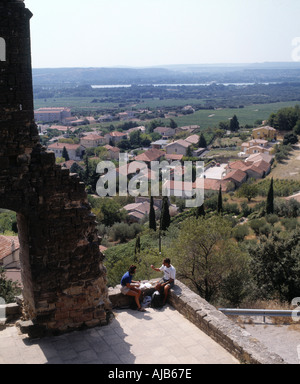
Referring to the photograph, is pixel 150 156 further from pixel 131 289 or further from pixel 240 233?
pixel 131 289

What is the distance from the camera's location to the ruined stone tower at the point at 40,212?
24.0 feet

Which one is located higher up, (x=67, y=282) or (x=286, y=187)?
(x=67, y=282)

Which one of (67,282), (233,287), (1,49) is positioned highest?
(1,49)

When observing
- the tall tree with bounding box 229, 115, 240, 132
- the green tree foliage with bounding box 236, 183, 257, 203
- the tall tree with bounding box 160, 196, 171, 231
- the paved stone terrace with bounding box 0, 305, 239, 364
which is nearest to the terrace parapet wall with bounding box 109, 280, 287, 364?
the paved stone terrace with bounding box 0, 305, 239, 364

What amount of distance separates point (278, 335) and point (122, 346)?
16.1 feet

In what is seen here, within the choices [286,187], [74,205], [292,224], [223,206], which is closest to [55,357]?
[74,205]

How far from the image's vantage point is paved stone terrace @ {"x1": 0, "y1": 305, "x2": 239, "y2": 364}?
7.46m

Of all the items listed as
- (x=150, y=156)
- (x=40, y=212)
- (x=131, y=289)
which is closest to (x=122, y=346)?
(x=131, y=289)

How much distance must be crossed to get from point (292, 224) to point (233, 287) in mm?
19963

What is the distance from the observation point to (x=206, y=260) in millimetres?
16156

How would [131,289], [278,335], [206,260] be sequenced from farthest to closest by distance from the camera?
[206,260] → [278,335] → [131,289]

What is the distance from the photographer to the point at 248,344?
7.62 m
